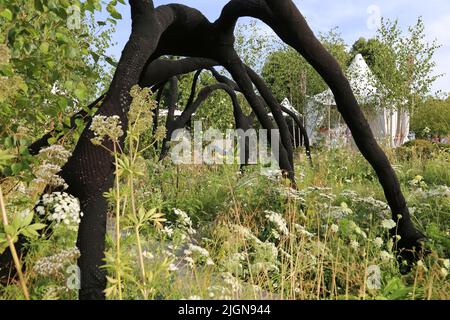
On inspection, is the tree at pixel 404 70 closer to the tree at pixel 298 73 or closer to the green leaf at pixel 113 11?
the tree at pixel 298 73

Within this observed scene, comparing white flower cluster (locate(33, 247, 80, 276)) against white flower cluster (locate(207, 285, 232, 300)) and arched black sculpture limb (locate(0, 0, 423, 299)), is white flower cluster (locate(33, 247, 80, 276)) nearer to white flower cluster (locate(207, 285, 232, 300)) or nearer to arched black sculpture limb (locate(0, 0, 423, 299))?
arched black sculpture limb (locate(0, 0, 423, 299))

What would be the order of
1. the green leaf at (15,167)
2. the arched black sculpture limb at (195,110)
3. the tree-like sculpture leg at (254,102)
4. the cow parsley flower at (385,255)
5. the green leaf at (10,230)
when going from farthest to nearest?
the arched black sculpture limb at (195,110), the tree-like sculpture leg at (254,102), the cow parsley flower at (385,255), the green leaf at (15,167), the green leaf at (10,230)

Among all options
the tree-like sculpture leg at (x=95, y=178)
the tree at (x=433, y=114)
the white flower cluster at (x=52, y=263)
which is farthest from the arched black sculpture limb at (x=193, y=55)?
the tree at (x=433, y=114)

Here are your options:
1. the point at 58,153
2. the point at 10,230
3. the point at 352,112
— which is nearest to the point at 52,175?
the point at 58,153

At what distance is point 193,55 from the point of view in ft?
17.9

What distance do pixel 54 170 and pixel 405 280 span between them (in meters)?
2.97

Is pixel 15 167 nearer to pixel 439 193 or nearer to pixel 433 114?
pixel 439 193

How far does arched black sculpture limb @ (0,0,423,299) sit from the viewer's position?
2.68 metres

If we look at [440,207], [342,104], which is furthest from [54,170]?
[440,207]

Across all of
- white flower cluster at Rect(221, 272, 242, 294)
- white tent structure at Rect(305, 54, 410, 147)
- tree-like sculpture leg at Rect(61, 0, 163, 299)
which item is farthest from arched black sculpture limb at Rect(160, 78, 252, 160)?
white tent structure at Rect(305, 54, 410, 147)

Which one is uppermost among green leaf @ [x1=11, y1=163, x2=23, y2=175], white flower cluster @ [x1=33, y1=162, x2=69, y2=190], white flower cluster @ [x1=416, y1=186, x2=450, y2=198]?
green leaf @ [x1=11, y1=163, x2=23, y2=175]

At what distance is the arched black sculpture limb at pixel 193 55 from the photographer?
268cm

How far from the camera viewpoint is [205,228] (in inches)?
233
